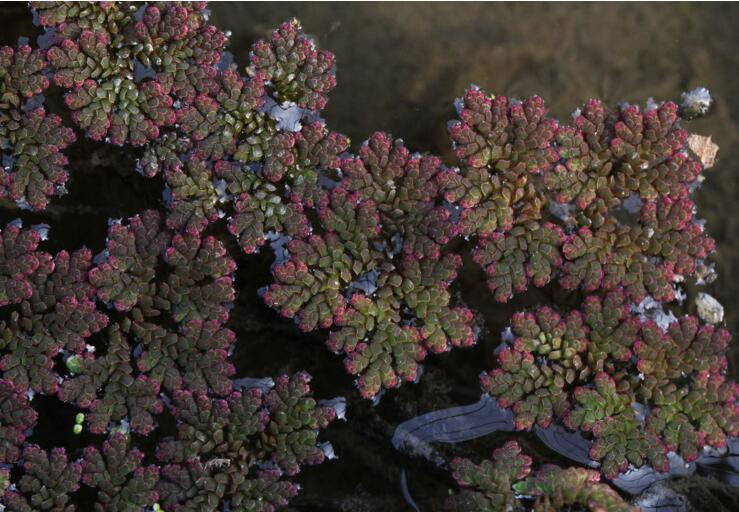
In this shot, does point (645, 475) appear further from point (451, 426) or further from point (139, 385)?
point (139, 385)

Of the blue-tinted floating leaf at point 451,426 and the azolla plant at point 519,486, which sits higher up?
the blue-tinted floating leaf at point 451,426

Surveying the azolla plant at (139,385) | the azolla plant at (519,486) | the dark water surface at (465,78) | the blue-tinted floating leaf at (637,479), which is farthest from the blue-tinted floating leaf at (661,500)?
the azolla plant at (139,385)

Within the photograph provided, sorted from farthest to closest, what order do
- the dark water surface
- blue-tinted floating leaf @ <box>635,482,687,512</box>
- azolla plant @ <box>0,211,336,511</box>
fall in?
1. the dark water surface
2. blue-tinted floating leaf @ <box>635,482,687,512</box>
3. azolla plant @ <box>0,211,336,511</box>

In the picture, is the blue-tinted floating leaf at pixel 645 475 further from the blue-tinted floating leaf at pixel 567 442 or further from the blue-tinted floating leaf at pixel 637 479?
the blue-tinted floating leaf at pixel 567 442

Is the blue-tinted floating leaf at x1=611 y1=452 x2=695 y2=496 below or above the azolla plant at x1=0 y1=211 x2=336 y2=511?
below

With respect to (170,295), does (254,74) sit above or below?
above

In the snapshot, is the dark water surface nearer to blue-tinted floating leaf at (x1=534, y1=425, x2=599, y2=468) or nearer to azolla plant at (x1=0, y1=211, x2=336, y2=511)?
azolla plant at (x1=0, y1=211, x2=336, y2=511)

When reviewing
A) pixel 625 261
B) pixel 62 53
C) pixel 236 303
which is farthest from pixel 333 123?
pixel 625 261

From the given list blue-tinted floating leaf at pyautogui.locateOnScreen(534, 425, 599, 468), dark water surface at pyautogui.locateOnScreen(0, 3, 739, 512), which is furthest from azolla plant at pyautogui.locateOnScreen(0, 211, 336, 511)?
blue-tinted floating leaf at pyautogui.locateOnScreen(534, 425, 599, 468)

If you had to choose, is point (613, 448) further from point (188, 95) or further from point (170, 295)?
point (188, 95)
